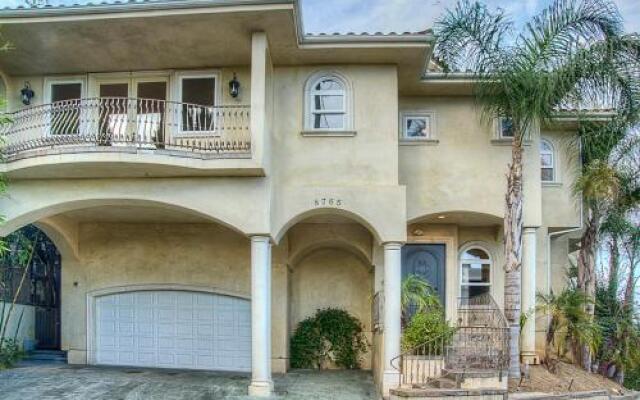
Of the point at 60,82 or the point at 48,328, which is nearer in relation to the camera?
the point at 60,82

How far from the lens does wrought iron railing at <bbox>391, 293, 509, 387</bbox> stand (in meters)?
12.9

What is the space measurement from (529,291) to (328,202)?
5329mm

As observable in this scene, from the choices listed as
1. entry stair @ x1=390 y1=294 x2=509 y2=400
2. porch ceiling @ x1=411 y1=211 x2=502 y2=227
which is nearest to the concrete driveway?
entry stair @ x1=390 y1=294 x2=509 y2=400

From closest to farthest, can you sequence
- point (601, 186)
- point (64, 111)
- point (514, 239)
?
point (514, 239) → point (64, 111) → point (601, 186)

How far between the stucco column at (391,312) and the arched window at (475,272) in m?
3.99

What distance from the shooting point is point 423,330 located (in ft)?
45.4

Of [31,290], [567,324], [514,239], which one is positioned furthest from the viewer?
[31,290]

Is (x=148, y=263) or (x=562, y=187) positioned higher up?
(x=562, y=187)

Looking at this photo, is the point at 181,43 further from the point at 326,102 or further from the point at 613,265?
the point at 613,265

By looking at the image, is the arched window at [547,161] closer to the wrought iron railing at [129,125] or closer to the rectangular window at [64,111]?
the wrought iron railing at [129,125]

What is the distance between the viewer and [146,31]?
13.2m

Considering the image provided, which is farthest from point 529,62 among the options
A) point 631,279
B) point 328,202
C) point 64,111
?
point 64,111

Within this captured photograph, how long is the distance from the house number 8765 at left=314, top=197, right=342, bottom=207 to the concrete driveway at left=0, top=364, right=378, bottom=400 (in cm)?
404

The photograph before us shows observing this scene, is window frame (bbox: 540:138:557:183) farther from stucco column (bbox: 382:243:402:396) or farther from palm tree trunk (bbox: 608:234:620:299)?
stucco column (bbox: 382:243:402:396)
